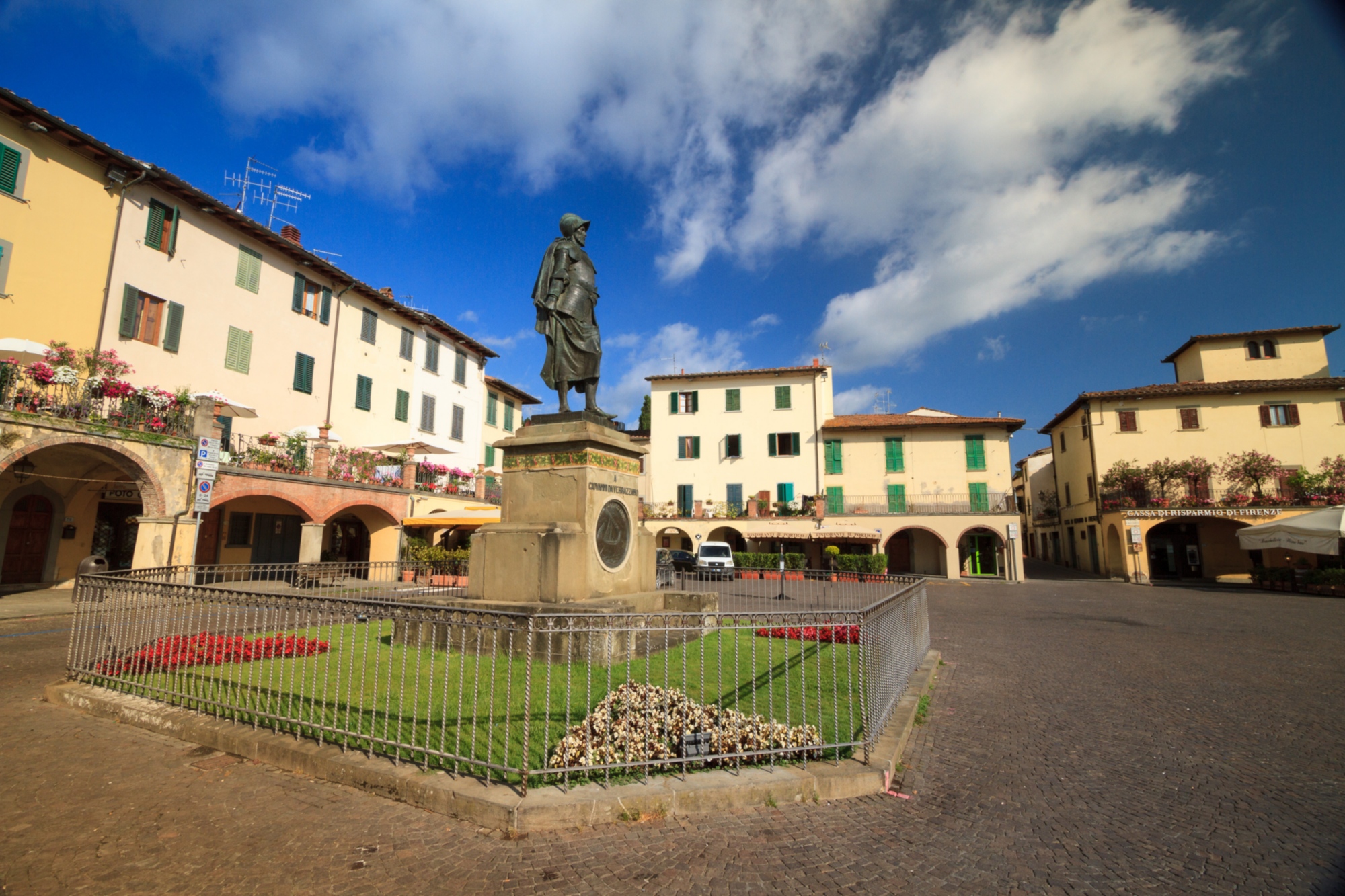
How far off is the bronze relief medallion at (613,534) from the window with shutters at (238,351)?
63.9 feet

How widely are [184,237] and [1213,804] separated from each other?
2637 centimetres

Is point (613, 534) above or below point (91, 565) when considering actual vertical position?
above

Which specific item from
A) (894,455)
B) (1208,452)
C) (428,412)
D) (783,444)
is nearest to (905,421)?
(894,455)

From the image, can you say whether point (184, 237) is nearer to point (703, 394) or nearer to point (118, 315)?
point (118, 315)

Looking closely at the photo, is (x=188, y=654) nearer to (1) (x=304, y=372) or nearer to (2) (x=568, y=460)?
(2) (x=568, y=460)

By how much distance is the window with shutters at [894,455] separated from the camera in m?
35.0

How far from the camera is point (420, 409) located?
30.6 m

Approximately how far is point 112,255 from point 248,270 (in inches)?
181

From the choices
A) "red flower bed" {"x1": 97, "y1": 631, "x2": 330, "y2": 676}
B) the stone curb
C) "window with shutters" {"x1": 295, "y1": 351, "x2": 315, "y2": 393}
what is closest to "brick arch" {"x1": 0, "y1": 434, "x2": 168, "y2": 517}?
"window with shutters" {"x1": 295, "y1": 351, "x2": 315, "y2": 393}

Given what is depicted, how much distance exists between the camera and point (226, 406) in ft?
61.8

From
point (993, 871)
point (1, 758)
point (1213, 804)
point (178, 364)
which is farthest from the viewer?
point (178, 364)

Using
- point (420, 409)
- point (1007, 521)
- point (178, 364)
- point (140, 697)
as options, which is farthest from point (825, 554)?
point (140, 697)

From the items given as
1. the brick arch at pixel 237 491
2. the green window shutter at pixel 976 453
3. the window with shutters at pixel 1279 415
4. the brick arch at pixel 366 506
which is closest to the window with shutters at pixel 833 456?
the green window shutter at pixel 976 453

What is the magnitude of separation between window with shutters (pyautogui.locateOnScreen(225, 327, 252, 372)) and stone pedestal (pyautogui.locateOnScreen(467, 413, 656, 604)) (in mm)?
18127
